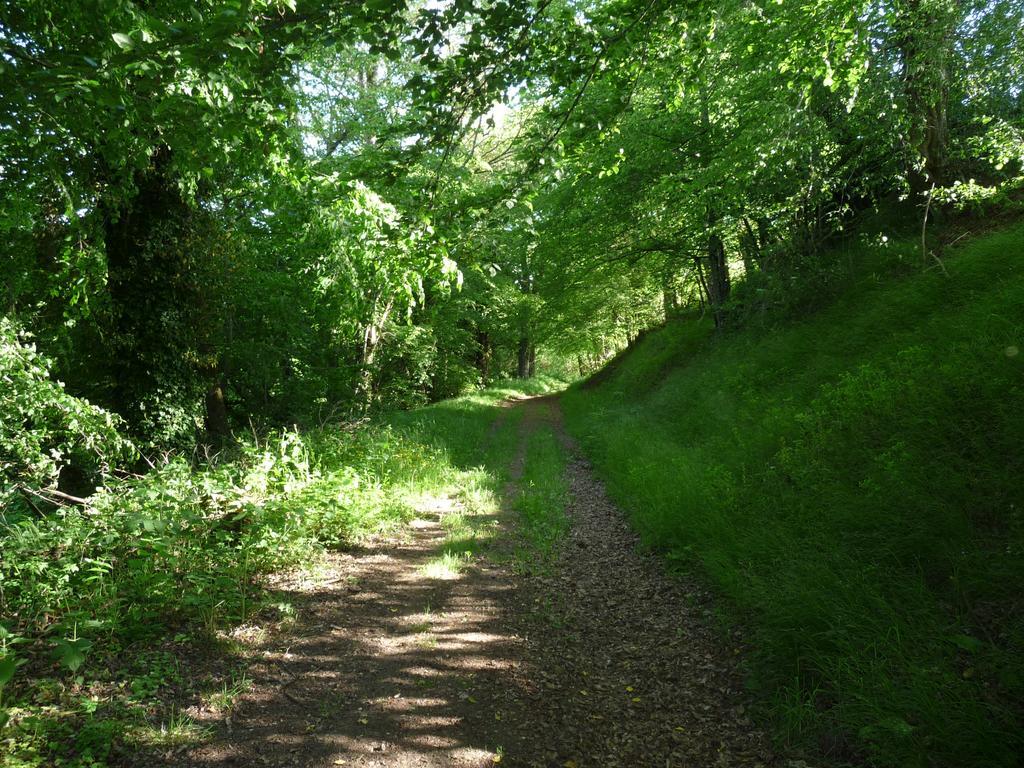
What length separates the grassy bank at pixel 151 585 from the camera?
276 cm

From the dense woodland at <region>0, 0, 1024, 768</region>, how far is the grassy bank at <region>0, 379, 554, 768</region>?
0.10ft

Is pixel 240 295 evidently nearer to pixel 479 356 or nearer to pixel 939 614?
pixel 939 614

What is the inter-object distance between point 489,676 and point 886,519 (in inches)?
124

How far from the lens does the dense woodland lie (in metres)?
2.99

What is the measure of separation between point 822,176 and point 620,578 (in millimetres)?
8563

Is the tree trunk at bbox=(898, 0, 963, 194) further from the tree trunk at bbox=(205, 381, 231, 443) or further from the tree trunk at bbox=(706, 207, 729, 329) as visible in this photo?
the tree trunk at bbox=(205, 381, 231, 443)

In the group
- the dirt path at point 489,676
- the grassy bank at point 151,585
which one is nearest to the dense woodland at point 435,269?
the grassy bank at point 151,585

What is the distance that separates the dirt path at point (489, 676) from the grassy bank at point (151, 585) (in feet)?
1.07

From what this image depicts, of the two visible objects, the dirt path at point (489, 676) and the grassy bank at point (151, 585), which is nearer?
the grassy bank at point (151, 585)

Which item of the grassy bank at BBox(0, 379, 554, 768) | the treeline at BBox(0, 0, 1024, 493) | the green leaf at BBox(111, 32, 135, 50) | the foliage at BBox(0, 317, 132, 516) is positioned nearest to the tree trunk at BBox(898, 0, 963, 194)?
the treeline at BBox(0, 0, 1024, 493)

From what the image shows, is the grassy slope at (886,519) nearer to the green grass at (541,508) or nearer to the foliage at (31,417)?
the green grass at (541,508)

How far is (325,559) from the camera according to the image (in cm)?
548

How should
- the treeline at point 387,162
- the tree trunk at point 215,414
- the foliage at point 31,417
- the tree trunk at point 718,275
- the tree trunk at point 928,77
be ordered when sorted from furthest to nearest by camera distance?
1. the tree trunk at point 718,275
2. the tree trunk at point 215,414
3. the tree trunk at point 928,77
4. the foliage at point 31,417
5. the treeline at point 387,162

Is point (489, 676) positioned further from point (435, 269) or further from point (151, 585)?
point (435, 269)
